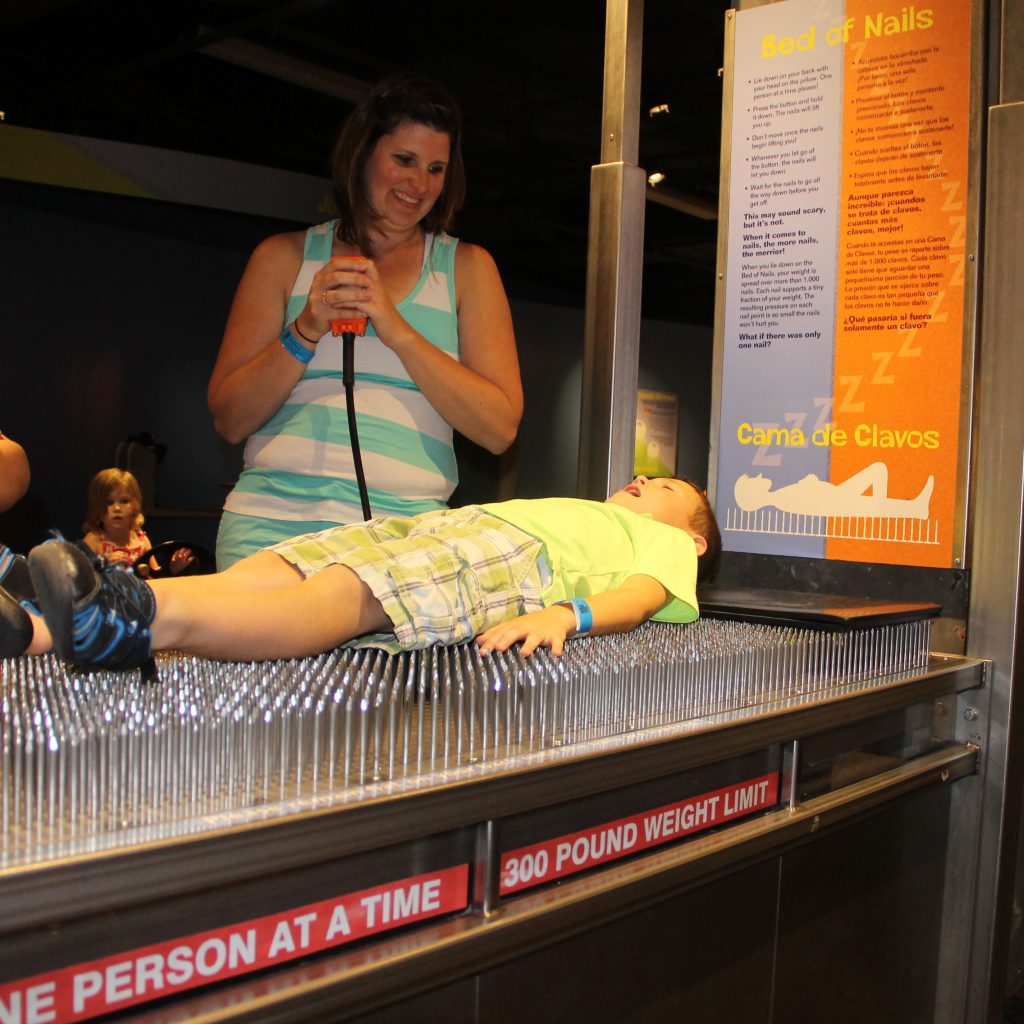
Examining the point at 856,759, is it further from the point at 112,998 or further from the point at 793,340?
the point at 112,998

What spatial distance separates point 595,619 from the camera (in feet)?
6.23

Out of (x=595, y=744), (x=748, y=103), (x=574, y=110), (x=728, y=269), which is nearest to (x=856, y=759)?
A: (x=595, y=744)

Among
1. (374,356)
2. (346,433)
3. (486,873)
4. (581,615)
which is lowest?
(486,873)

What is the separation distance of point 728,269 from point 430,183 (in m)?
1.19

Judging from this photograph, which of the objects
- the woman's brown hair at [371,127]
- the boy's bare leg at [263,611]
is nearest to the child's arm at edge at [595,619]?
the boy's bare leg at [263,611]

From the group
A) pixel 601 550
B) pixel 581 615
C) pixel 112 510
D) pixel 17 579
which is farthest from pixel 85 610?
pixel 112 510

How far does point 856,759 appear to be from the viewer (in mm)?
2156

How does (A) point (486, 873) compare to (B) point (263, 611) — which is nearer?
(A) point (486, 873)

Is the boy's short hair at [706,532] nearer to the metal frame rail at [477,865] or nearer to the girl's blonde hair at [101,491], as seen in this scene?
the metal frame rail at [477,865]

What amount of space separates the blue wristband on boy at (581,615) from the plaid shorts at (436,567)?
13cm

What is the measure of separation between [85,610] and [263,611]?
31 centimetres

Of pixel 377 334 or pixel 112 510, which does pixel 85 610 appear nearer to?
pixel 377 334

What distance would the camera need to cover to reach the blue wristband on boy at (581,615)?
184 cm

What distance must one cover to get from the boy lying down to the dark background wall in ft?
18.1
